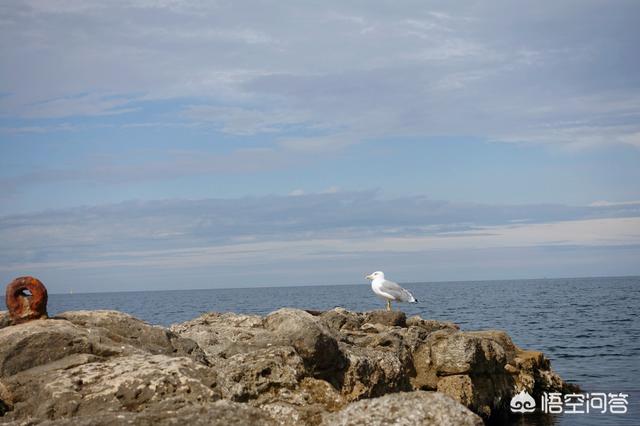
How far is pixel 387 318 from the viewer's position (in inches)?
851

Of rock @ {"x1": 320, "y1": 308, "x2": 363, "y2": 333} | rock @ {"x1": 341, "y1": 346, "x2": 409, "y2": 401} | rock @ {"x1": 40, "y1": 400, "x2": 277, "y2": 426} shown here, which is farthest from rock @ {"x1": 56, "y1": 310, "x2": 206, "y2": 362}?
rock @ {"x1": 320, "y1": 308, "x2": 363, "y2": 333}

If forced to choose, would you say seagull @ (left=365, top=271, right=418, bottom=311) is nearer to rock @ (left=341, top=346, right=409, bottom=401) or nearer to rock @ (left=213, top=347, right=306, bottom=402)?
rock @ (left=341, top=346, right=409, bottom=401)

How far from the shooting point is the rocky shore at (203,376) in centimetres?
680

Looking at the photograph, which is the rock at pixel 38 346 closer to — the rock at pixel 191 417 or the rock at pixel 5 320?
the rock at pixel 5 320

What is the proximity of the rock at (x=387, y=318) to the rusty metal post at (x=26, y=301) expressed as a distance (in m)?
11.8

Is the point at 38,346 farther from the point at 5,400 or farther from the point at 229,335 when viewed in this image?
the point at 229,335

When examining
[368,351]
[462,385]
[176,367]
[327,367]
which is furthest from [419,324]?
[176,367]

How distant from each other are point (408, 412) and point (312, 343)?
5498 millimetres

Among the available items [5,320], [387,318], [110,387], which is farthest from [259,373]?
[387,318]

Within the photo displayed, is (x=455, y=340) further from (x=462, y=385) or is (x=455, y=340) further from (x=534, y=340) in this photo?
(x=534, y=340)

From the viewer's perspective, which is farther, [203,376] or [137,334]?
[137,334]

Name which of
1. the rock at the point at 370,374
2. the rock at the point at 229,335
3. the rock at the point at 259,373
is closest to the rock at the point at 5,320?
the rock at the point at 229,335

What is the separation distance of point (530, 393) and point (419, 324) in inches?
161

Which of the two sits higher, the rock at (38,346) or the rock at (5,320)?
the rock at (5,320)
